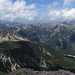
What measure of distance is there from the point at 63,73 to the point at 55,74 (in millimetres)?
6303

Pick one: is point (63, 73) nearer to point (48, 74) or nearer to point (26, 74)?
point (48, 74)

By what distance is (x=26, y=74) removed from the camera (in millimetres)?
199875

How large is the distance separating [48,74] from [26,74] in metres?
18.2

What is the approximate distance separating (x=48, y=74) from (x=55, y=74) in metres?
6.96

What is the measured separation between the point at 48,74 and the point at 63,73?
12811 millimetres

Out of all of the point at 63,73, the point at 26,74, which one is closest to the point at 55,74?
the point at 63,73

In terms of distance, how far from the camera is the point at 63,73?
190375 mm

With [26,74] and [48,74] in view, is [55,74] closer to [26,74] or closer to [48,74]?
[48,74]

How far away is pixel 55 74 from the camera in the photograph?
7539 inches

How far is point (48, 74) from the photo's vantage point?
196000 millimetres

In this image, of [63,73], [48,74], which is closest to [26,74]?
[48,74]

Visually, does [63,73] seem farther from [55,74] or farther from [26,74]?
[26,74]
